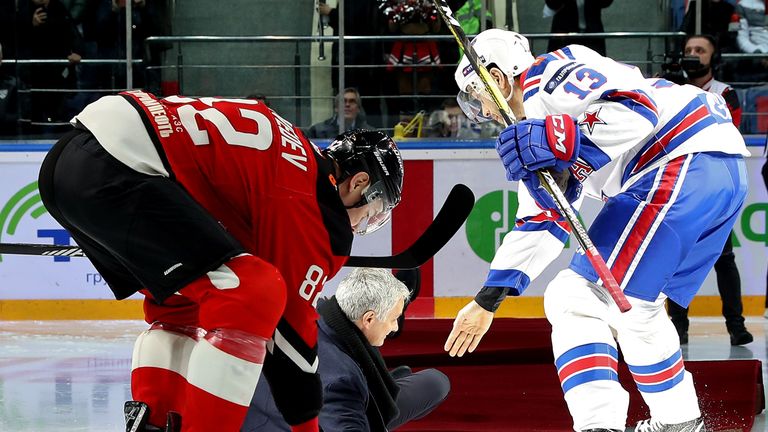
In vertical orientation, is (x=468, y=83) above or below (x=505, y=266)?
above

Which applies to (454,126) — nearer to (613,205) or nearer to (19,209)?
(19,209)

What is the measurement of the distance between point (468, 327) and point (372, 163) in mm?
892

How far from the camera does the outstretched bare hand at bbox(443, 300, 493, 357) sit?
307 centimetres

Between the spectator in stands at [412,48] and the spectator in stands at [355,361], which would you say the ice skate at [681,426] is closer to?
the spectator in stands at [355,361]

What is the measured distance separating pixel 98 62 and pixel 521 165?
451cm

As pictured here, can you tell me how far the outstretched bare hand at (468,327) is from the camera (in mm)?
3068

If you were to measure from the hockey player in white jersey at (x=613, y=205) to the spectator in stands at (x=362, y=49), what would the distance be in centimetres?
359

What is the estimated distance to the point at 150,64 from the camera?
670 centimetres

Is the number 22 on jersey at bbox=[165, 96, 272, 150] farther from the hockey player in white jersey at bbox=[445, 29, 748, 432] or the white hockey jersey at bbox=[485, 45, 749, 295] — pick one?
the white hockey jersey at bbox=[485, 45, 749, 295]

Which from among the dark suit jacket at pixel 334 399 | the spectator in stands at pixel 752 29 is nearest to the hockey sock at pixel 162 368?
the dark suit jacket at pixel 334 399

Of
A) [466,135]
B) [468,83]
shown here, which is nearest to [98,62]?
[466,135]

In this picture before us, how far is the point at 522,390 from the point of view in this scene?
3748mm

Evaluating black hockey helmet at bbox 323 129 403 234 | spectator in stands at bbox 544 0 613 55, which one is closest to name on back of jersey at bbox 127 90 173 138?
black hockey helmet at bbox 323 129 403 234

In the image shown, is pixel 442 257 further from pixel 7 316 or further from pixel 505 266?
pixel 505 266
